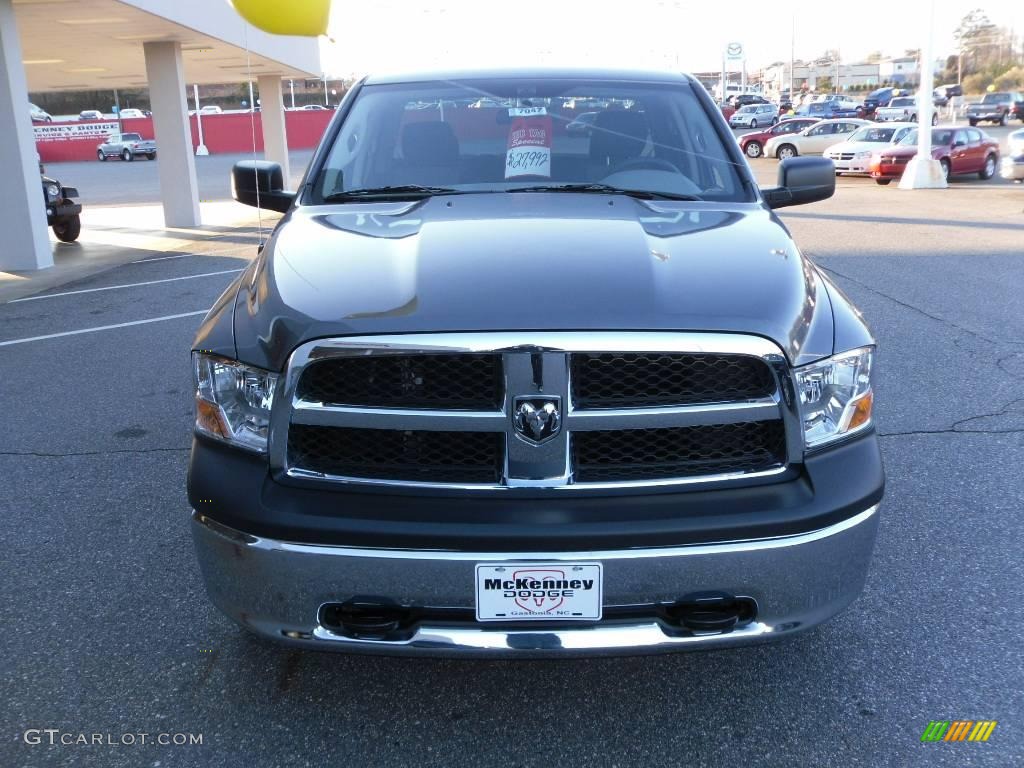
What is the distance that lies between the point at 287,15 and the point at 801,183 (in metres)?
3.10

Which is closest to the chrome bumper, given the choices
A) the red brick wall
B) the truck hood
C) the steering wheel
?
the truck hood

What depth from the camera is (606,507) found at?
229 centimetres

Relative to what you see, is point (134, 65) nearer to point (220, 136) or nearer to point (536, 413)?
point (536, 413)

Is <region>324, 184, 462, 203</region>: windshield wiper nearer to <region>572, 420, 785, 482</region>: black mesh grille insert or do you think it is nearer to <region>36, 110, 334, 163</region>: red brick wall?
<region>572, 420, 785, 482</region>: black mesh grille insert

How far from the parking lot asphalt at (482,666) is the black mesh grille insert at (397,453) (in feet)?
1.96

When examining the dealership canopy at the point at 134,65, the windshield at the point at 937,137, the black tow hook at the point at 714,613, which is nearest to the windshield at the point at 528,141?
the black tow hook at the point at 714,613

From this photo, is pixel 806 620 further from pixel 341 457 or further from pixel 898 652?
pixel 341 457

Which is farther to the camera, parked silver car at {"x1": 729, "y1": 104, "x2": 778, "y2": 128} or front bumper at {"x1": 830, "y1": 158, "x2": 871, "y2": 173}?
parked silver car at {"x1": 729, "y1": 104, "x2": 778, "y2": 128}

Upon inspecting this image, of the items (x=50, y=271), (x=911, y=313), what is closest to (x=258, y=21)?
(x=911, y=313)

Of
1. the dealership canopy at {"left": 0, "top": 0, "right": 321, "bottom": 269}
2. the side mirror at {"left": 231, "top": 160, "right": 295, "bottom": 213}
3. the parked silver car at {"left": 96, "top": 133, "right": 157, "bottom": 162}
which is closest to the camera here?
the side mirror at {"left": 231, "top": 160, "right": 295, "bottom": 213}

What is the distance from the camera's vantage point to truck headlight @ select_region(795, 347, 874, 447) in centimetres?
244

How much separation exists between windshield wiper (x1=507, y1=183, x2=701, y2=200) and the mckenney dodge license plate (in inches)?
66.4

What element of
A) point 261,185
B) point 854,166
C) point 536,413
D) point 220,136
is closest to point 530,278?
point 536,413

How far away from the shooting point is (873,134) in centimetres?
2562
